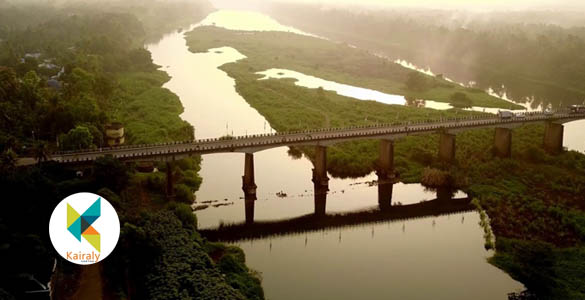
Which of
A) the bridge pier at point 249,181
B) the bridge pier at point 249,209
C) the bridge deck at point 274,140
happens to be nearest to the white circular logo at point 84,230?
the bridge deck at point 274,140

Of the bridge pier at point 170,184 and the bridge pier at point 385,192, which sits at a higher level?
the bridge pier at point 170,184

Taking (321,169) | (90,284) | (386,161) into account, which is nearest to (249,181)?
(321,169)

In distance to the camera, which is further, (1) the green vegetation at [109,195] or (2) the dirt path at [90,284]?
(1) the green vegetation at [109,195]

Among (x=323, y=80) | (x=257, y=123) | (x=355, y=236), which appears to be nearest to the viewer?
(x=355, y=236)

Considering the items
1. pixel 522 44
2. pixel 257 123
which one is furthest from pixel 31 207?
pixel 522 44

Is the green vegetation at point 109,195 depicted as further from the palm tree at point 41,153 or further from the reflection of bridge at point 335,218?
the reflection of bridge at point 335,218

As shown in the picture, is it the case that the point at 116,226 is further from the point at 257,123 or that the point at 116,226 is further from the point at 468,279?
the point at 257,123

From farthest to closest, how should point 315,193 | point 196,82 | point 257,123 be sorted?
point 196,82
point 257,123
point 315,193
